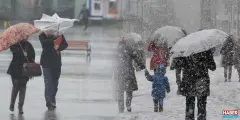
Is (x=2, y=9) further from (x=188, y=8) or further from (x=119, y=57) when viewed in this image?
(x=119, y=57)

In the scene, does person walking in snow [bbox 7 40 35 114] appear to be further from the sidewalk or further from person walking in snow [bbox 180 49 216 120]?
person walking in snow [bbox 180 49 216 120]

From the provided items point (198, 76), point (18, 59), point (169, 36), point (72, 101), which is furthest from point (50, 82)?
point (198, 76)

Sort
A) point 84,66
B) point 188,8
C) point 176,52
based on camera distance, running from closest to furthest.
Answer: point 176,52
point 84,66
point 188,8

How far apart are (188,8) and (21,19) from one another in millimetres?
17212

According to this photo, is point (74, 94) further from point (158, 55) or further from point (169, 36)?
point (169, 36)

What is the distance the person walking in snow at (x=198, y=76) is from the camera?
34.8ft

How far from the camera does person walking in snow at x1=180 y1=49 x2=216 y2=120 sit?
10594 millimetres

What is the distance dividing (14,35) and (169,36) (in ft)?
12.5

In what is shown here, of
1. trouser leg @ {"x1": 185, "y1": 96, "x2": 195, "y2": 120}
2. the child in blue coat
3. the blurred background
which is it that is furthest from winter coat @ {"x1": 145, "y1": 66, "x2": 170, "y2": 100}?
the blurred background

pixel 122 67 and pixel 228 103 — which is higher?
pixel 122 67

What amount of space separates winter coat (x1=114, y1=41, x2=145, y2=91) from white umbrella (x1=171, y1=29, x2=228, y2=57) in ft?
6.44

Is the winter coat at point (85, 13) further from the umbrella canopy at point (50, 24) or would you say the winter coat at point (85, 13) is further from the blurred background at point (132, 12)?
the umbrella canopy at point (50, 24)

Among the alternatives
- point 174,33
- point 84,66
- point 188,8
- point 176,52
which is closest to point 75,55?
point 84,66

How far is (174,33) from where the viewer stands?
1491 cm
